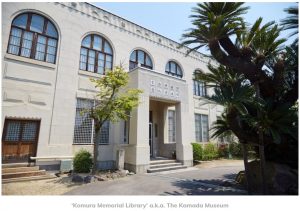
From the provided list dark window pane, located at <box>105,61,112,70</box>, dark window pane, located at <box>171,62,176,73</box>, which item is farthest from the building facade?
dark window pane, located at <box>171,62,176,73</box>

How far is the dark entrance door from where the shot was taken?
8977 millimetres

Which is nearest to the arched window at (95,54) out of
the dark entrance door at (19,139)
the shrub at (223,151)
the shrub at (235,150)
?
the dark entrance door at (19,139)

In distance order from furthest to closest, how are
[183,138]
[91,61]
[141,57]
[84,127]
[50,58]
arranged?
1. [141,57]
2. [183,138]
3. [91,61]
4. [84,127]
5. [50,58]

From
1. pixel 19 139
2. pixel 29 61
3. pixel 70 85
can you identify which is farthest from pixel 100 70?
pixel 19 139

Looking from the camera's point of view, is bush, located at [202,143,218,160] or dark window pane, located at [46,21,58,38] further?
bush, located at [202,143,218,160]

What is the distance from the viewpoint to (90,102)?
1153 cm

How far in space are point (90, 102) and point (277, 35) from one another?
30.7ft

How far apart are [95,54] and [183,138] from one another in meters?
7.50

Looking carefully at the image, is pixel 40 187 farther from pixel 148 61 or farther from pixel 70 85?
pixel 148 61

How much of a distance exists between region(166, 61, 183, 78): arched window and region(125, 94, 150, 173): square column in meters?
5.82

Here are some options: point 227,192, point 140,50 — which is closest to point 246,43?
point 227,192

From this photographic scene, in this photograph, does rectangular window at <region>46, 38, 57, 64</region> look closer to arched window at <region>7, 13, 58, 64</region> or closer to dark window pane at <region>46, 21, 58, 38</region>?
arched window at <region>7, 13, 58, 64</region>

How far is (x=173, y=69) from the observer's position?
16.5 metres
